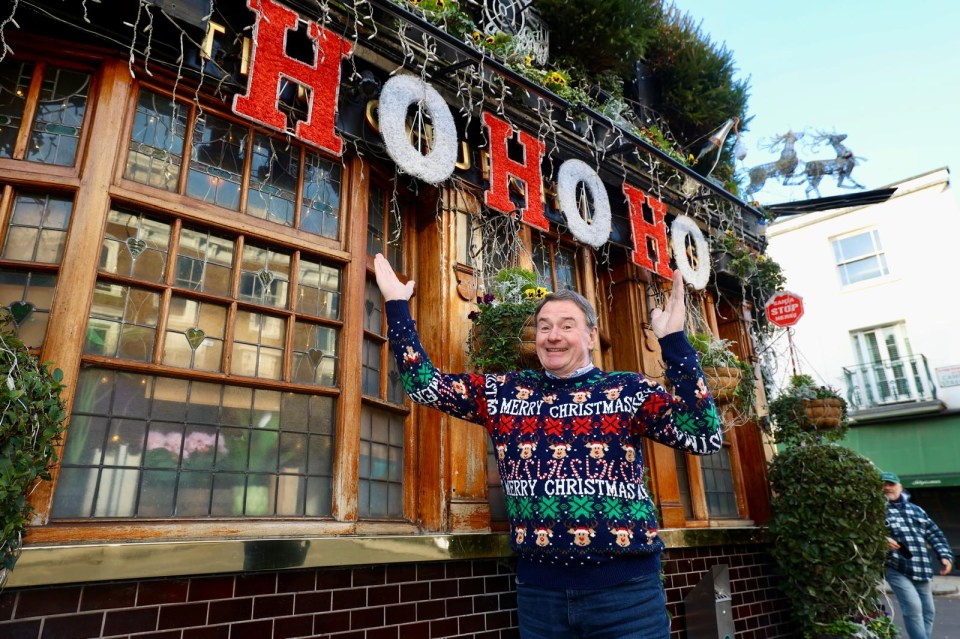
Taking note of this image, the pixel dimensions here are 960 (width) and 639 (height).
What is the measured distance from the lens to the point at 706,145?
29.0ft

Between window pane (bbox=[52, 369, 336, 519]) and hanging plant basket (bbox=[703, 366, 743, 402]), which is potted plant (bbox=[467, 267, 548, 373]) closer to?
window pane (bbox=[52, 369, 336, 519])

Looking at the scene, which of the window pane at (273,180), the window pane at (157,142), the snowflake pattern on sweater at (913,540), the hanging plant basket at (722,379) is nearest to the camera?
the window pane at (157,142)

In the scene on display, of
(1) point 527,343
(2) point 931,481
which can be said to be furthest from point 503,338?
(2) point 931,481

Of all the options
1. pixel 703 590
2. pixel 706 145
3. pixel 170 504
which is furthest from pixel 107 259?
pixel 706 145

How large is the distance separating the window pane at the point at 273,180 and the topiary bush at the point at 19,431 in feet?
5.51

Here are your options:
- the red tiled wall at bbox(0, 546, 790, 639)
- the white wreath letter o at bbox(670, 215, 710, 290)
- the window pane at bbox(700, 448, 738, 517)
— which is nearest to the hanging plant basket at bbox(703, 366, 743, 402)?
the white wreath letter o at bbox(670, 215, 710, 290)

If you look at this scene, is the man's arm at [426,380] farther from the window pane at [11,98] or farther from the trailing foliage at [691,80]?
the trailing foliage at [691,80]

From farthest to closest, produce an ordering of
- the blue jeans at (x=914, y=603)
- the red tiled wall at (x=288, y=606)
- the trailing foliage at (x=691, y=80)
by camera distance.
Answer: the trailing foliage at (x=691, y=80)
the blue jeans at (x=914, y=603)
the red tiled wall at (x=288, y=606)

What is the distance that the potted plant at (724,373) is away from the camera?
18.6 ft

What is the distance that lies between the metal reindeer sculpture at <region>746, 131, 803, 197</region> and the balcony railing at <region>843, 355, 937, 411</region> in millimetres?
9105

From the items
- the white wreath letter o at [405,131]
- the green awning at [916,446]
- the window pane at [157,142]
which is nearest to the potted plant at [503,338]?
the white wreath letter o at [405,131]

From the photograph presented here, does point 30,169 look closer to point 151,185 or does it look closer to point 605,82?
point 151,185

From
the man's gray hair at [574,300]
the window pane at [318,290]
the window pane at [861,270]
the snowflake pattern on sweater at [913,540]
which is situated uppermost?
the window pane at [861,270]

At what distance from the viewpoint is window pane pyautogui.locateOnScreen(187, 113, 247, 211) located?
358 cm
